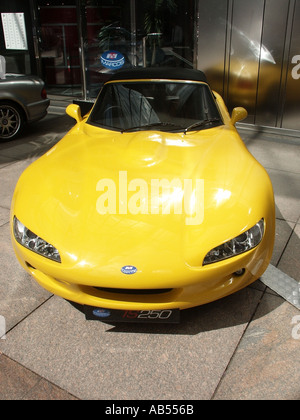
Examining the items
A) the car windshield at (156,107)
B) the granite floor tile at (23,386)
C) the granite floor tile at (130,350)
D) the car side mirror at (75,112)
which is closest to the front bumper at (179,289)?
the granite floor tile at (130,350)

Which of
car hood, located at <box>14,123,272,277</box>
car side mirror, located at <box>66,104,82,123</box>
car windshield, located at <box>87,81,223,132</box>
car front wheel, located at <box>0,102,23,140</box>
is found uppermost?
car windshield, located at <box>87,81,223,132</box>

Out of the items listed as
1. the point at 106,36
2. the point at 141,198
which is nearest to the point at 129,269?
the point at 141,198

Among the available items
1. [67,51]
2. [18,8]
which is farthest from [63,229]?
[18,8]

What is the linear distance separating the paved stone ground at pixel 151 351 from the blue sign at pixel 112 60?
721 cm

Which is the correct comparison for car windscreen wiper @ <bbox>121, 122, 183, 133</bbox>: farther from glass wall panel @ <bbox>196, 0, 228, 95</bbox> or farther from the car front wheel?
glass wall panel @ <bbox>196, 0, 228, 95</bbox>

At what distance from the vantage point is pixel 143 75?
13.8 feet

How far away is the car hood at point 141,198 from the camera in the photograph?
97.3 inches

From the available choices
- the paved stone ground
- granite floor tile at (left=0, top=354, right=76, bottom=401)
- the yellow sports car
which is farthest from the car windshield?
granite floor tile at (left=0, top=354, right=76, bottom=401)

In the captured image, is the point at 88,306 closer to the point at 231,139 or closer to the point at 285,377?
the point at 285,377

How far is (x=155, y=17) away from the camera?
8.68 m

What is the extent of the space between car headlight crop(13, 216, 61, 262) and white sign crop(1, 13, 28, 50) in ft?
28.9

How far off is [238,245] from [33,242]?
1.31 meters

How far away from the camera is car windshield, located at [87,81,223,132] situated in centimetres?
382
